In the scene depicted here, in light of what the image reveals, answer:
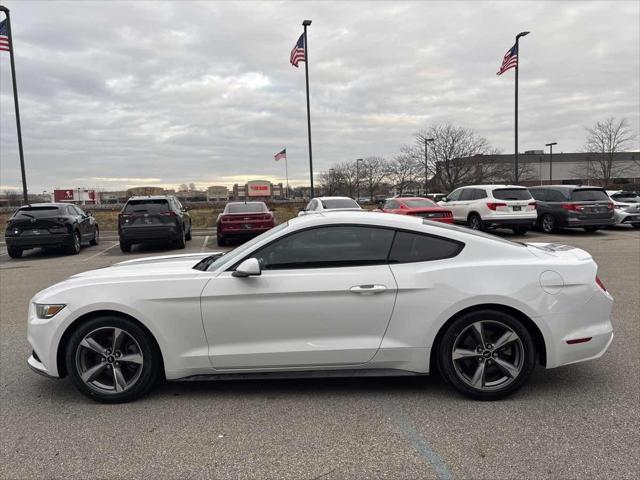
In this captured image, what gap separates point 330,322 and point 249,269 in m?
0.71

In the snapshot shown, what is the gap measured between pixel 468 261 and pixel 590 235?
1496 cm

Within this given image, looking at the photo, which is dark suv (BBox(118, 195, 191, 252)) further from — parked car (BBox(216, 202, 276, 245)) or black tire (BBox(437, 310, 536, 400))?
black tire (BBox(437, 310, 536, 400))

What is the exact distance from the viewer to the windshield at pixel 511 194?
1587cm

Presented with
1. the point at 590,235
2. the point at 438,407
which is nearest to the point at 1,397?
the point at 438,407

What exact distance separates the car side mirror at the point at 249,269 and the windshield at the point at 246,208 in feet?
37.8

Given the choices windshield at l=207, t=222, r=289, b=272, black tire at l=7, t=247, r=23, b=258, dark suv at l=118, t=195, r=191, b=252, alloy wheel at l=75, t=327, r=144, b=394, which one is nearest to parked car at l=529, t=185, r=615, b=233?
dark suv at l=118, t=195, r=191, b=252

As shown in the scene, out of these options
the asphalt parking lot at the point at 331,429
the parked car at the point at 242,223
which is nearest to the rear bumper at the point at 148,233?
the parked car at the point at 242,223

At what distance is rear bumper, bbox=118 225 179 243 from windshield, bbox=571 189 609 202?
13207 millimetres

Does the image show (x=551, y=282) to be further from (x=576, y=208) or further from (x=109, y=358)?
(x=576, y=208)

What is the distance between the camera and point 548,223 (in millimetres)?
16906

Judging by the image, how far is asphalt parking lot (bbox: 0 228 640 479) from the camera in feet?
9.00

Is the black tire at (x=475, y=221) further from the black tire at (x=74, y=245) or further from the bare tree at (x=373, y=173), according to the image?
the bare tree at (x=373, y=173)

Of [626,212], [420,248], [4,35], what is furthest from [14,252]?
[626,212]

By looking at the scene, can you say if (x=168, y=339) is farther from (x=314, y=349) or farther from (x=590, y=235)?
(x=590, y=235)
